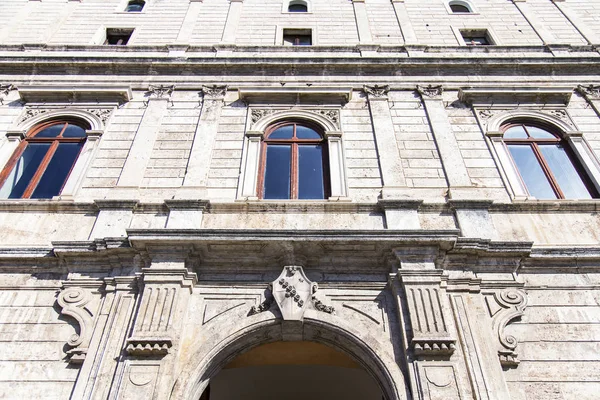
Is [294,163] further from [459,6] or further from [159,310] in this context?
[459,6]

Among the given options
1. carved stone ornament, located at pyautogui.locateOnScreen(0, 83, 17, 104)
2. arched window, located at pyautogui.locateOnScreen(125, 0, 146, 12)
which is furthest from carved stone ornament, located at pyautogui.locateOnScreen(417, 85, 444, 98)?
carved stone ornament, located at pyautogui.locateOnScreen(0, 83, 17, 104)

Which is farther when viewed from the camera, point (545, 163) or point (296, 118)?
point (296, 118)

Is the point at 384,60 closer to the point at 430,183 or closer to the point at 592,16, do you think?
the point at 430,183

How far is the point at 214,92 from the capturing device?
420 inches

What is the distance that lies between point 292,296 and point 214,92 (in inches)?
219

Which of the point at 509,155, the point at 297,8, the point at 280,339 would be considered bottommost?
the point at 280,339

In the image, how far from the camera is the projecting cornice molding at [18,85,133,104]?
10.4m

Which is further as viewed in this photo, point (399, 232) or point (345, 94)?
point (345, 94)

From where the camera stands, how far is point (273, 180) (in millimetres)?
9109

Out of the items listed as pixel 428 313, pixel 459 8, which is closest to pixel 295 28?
pixel 459 8

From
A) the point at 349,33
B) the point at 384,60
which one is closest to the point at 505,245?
the point at 384,60

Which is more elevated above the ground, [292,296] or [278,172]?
[278,172]

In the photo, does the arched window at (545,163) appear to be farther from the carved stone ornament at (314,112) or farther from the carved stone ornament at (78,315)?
the carved stone ornament at (78,315)

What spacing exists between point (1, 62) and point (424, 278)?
34.8ft
